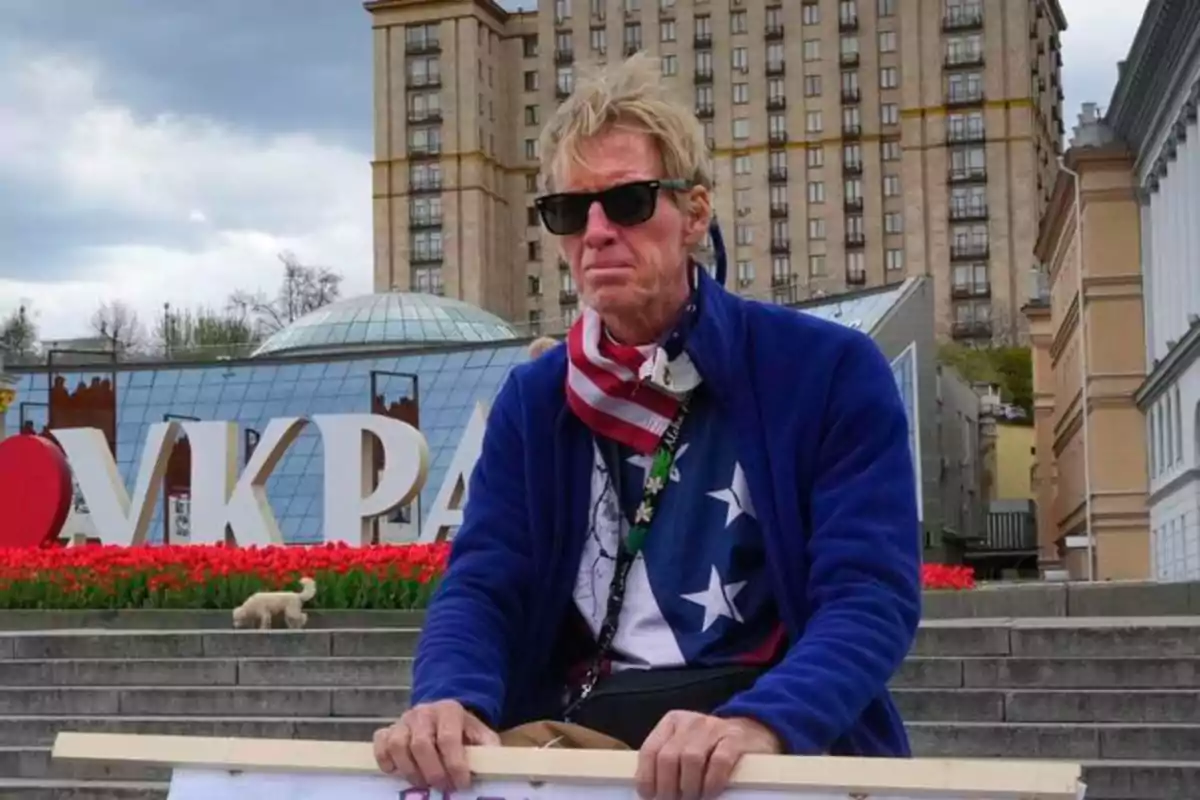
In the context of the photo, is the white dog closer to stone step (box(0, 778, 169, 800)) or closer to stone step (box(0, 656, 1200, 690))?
stone step (box(0, 656, 1200, 690))

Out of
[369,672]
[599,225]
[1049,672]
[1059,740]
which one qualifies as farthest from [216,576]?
[599,225]

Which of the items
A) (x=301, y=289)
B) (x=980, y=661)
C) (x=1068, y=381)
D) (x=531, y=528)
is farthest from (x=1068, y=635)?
(x=301, y=289)

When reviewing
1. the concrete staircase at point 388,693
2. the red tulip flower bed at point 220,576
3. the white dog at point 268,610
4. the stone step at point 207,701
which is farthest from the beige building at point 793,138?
the stone step at point 207,701

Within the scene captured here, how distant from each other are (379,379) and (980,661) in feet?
114

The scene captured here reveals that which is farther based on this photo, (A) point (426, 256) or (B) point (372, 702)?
(A) point (426, 256)

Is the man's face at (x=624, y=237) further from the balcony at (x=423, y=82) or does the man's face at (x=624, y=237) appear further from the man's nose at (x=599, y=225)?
the balcony at (x=423, y=82)

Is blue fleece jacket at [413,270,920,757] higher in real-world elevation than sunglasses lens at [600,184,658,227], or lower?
lower

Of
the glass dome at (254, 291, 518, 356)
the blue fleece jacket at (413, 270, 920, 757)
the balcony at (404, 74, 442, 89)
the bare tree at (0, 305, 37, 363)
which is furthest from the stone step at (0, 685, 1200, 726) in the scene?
the balcony at (404, 74, 442, 89)

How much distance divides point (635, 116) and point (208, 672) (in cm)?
823

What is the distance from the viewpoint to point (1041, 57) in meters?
91.8

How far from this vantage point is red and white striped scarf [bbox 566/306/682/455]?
7.71ft

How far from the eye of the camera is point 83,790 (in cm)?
777

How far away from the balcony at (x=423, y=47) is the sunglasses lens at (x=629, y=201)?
92012 millimetres

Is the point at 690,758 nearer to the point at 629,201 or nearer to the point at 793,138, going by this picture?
the point at 629,201
